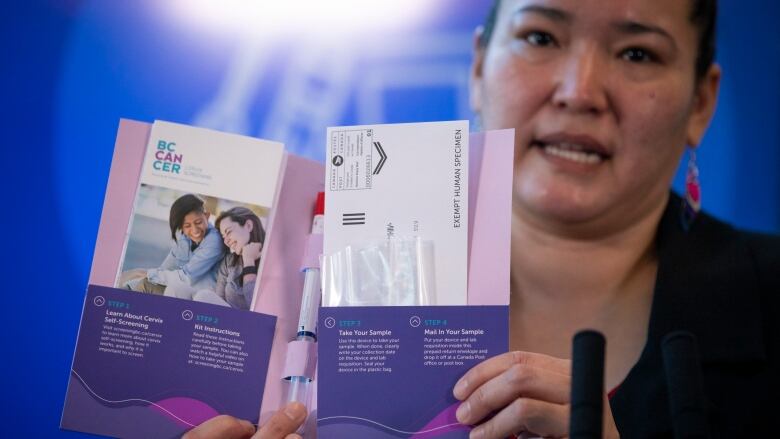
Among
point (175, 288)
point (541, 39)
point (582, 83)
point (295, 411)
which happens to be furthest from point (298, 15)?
point (295, 411)

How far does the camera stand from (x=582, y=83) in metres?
1.45

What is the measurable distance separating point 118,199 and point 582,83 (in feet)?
2.44

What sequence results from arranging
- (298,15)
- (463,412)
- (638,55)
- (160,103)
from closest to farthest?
(463,412) < (638,55) < (160,103) < (298,15)

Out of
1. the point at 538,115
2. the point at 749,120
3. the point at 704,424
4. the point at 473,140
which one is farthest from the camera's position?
the point at 749,120

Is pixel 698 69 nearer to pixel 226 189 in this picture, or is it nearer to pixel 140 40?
pixel 226 189

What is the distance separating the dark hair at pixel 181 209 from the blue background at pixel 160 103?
2.49 feet

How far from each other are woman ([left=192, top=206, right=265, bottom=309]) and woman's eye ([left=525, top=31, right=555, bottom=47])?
645mm

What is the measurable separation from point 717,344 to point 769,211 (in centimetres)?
80

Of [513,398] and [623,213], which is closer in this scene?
[513,398]

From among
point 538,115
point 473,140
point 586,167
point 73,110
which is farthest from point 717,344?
point 73,110

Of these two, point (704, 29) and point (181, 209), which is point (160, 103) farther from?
point (704, 29)

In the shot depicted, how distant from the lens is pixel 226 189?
3.76ft

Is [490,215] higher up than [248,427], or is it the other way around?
[490,215]

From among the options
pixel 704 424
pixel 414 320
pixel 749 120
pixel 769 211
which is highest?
pixel 749 120
